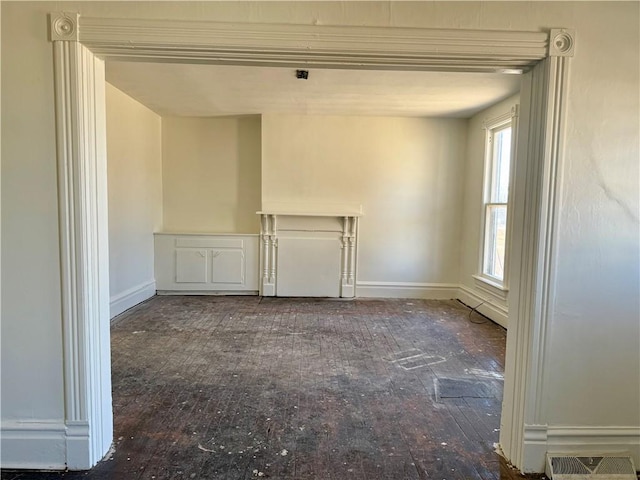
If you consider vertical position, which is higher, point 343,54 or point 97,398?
point 343,54

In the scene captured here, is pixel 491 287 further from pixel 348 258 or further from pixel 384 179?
pixel 384 179

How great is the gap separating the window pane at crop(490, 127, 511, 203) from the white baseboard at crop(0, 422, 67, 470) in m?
4.35

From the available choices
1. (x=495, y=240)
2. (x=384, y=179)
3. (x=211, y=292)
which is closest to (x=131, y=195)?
(x=211, y=292)

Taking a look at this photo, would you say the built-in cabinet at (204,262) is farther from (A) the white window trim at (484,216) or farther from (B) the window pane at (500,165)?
(B) the window pane at (500,165)

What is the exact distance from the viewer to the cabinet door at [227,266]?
532 centimetres

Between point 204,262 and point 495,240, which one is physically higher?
point 495,240

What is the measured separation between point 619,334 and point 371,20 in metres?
1.79

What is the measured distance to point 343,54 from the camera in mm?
1651

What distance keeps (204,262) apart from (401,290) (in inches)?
108

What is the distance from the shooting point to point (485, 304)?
4523 mm

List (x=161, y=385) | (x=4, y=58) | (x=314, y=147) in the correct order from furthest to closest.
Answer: (x=314, y=147) → (x=161, y=385) → (x=4, y=58)

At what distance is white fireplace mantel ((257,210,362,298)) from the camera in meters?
5.23

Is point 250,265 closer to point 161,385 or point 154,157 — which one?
point 154,157

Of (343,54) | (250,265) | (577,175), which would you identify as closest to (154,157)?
(250,265)
